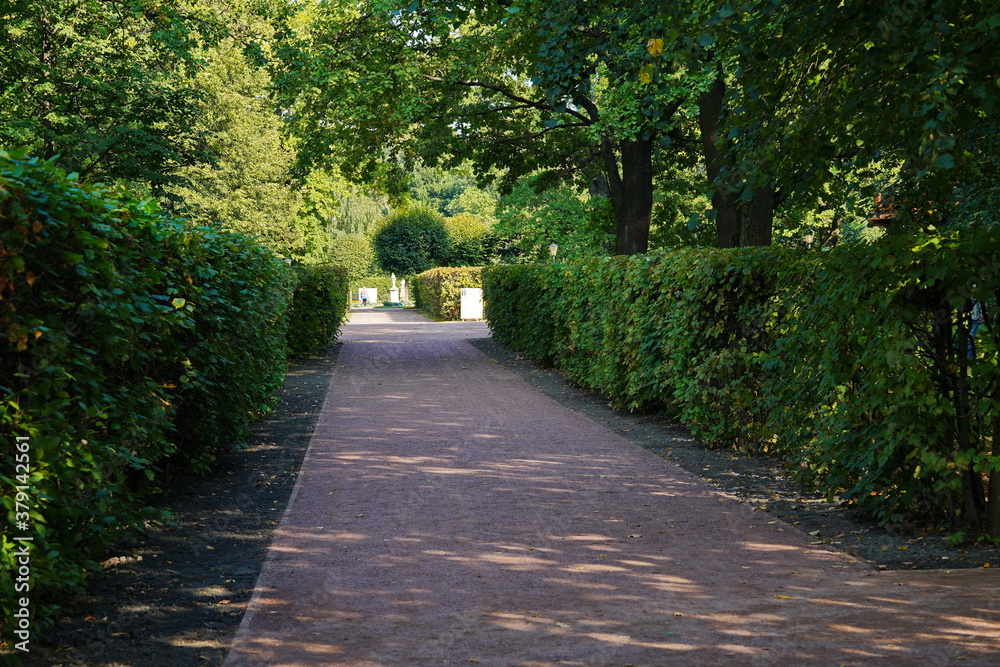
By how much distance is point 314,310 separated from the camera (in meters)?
21.5

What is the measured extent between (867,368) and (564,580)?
8.44 feet

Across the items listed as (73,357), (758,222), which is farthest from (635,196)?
(73,357)

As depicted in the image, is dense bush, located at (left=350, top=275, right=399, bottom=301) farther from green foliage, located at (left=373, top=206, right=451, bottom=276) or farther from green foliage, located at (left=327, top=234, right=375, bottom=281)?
green foliage, located at (left=373, top=206, right=451, bottom=276)

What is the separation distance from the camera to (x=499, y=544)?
243 inches

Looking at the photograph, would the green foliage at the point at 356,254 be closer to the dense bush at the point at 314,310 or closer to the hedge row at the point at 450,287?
the hedge row at the point at 450,287

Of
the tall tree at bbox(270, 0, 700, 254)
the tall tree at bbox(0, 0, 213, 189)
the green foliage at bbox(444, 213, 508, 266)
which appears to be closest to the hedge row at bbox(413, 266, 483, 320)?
the green foliage at bbox(444, 213, 508, 266)

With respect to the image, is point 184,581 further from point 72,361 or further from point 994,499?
point 994,499

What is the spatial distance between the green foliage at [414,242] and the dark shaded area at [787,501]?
54.2m

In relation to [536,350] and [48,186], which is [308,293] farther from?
[48,186]

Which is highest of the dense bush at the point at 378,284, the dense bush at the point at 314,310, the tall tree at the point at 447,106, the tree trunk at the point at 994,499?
the tall tree at the point at 447,106

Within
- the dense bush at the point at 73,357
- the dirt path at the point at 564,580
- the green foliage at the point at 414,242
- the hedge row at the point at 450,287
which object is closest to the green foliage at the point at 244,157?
the hedge row at the point at 450,287

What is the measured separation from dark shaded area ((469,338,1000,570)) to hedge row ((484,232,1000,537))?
0.56 ft

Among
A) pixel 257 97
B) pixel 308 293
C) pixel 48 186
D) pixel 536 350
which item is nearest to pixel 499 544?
pixel 48 186

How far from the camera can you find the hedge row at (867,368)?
580 centimetres
